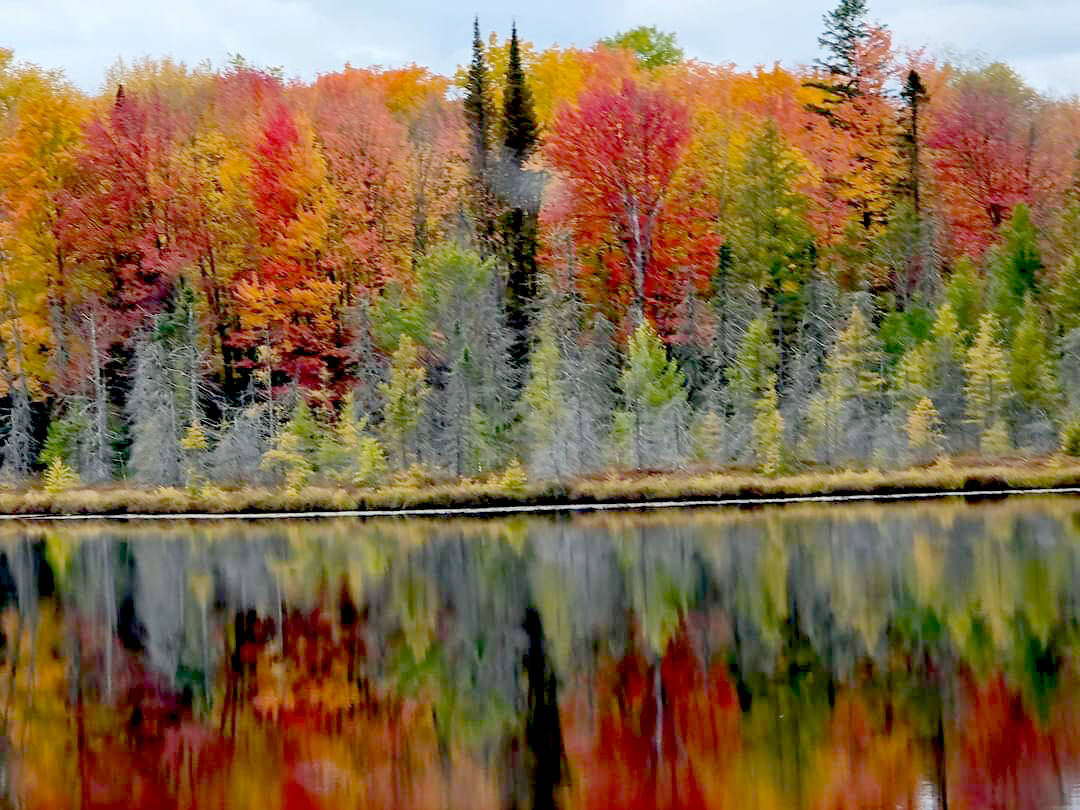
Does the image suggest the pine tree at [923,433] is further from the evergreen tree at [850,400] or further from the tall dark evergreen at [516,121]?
the tall dark evergreen at [516,121]

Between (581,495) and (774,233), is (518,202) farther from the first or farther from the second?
(581,495)

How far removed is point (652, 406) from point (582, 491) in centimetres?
306

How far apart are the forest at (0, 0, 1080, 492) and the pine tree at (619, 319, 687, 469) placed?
85 mm

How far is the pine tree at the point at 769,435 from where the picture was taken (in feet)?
Answer: 118

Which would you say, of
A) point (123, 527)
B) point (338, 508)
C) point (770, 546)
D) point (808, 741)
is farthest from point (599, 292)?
point (808, 741)

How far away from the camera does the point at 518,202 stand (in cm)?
4788

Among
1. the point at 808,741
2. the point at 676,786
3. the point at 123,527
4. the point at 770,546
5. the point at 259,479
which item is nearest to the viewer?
the point at 676,786

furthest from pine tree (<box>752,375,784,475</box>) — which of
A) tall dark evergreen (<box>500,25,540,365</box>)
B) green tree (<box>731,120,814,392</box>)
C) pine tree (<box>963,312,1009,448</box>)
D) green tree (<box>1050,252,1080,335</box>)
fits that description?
tall dark evergreen (<box>500,25,540,365</box>)

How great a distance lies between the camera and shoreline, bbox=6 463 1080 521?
34.0 metres

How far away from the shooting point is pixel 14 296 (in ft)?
153

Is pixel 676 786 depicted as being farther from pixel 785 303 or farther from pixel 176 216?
pixel 176 216

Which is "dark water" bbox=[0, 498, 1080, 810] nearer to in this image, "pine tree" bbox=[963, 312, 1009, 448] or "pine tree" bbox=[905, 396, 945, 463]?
"pine tree" bbox=[905, 396, 945, 463]

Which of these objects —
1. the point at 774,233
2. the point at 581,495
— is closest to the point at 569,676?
the point at 581,495

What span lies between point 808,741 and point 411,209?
124 ft
